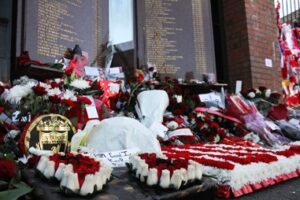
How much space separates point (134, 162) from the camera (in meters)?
0.91

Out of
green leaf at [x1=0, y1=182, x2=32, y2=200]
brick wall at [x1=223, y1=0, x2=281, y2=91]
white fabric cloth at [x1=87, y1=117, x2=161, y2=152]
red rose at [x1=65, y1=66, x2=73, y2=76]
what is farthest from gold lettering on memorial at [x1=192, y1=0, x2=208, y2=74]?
green leaf at [x1=0, y1=182, x2=32, y2=200]

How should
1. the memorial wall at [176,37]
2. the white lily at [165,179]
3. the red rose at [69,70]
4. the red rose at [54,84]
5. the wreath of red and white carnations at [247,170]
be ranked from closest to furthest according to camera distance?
the white lily at [165,179] → the wreath of red and white carnations at [247,170] → the red rose at [54,84] → the red rose at [69,70] → the memorial wall at [176,37]

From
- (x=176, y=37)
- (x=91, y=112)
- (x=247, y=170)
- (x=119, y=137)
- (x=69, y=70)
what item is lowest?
(x=247, y=170)

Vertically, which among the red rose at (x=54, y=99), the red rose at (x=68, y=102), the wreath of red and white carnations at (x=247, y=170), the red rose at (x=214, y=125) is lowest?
the wreath of red and white carnations at (x=247, y=170)

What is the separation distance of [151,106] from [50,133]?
86 cm

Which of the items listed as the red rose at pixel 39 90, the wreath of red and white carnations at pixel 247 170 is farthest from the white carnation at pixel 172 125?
the red rose at pixel 39 90

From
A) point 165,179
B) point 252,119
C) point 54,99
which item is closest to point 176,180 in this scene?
point 165,179

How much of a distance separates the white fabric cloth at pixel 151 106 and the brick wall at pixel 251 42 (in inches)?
74.5

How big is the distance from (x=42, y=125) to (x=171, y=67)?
2035mm

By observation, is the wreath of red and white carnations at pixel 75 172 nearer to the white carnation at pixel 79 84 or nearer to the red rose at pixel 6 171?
the red rose at pixel 6 171

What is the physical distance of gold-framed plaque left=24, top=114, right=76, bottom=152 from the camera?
136 centimetres

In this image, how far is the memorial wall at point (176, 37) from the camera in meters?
3.20

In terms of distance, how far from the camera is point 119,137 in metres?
1.29

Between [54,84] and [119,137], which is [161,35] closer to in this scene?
[54,84]
